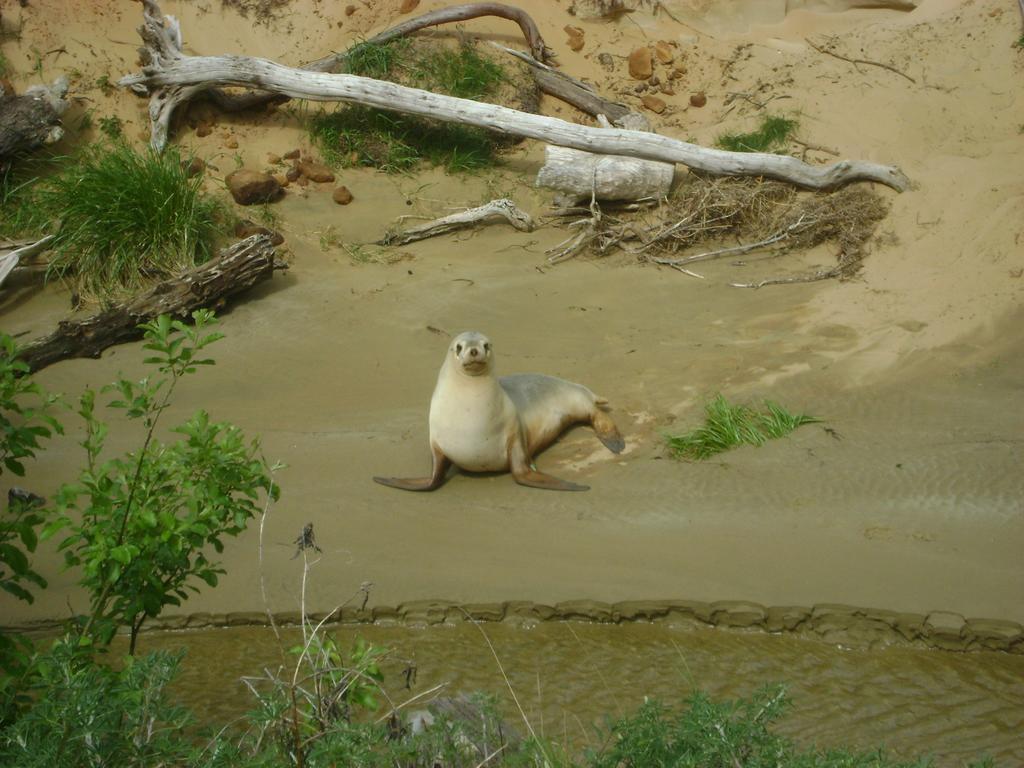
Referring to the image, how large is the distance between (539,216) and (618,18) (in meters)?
3.88

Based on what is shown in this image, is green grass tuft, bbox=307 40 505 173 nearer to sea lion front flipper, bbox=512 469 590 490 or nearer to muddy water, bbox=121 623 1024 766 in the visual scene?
sea lion front flipper, bbox=512 469 590 490

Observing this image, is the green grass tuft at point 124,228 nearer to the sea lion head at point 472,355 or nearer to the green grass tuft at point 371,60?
the green grass tuft at point 371,60

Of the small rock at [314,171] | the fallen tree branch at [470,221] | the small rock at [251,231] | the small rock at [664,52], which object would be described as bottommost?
the small rock at [251,231]

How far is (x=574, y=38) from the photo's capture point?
505 inches

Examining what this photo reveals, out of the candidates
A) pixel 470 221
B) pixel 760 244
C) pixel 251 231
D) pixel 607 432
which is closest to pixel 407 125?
pixel 470 221

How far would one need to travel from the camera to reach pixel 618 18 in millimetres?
13156

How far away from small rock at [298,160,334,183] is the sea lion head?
5.13 metres

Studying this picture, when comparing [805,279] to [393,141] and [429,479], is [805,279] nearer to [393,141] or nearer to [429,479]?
[429,479]

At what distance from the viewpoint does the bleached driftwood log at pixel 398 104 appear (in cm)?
1009

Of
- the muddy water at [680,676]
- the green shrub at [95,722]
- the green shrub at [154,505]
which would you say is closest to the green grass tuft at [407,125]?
the muddy water at [680,676]

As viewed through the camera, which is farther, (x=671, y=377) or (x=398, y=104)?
(x=398, y=104)

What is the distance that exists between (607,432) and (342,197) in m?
4.85

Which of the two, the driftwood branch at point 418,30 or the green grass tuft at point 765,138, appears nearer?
the green grass tuft at point 765,138

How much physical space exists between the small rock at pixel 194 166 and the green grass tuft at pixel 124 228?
0.81 meters
